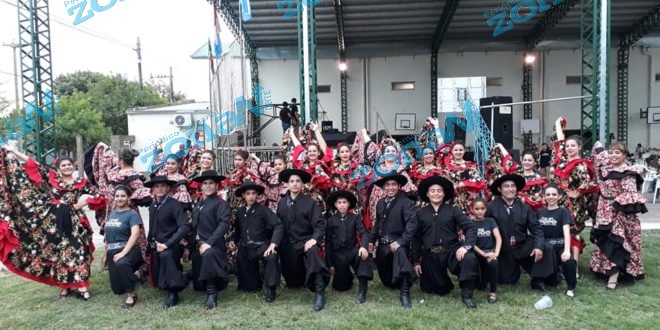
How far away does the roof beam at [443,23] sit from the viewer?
50.0ft

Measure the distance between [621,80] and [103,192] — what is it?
781 inches

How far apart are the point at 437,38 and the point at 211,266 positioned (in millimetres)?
15130

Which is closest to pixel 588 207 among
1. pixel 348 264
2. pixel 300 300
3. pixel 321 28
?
pixel 348 264

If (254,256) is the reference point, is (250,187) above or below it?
above

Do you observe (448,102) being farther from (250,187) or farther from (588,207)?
(250,187)

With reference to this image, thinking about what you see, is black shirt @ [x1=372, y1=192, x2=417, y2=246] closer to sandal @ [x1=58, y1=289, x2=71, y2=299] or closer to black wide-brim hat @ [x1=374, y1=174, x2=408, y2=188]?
black wide-brim hat @ [x1=374, y1=174, x2=408, y2=188]

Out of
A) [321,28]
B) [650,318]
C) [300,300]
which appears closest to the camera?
[650,318]

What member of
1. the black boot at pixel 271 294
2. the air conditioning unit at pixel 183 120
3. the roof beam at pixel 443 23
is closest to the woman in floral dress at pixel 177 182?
the black boot at pixel 271 294

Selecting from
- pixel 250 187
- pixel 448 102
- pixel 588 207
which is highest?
pixel 448 102

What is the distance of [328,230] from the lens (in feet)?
17.8

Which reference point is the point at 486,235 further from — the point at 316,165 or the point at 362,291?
the point at 316,165

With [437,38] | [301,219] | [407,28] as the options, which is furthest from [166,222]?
[437,38]

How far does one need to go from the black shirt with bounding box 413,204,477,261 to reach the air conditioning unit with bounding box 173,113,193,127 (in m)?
19.7

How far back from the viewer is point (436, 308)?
480 centimetres
